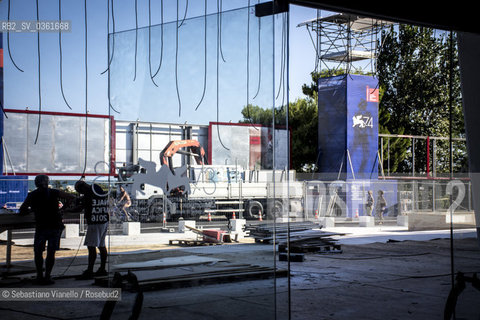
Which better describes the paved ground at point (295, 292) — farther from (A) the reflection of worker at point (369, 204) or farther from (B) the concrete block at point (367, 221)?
(A) the reflection of worker at point (369, 204)

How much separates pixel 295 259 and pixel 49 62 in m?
7.44

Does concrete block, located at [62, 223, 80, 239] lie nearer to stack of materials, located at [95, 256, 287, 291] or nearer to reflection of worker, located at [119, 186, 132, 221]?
reflection of worker, located at [119, 186, 132, 221]

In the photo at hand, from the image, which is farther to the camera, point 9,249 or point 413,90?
point 413,90

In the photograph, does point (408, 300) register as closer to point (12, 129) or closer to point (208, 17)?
point (208, 17)

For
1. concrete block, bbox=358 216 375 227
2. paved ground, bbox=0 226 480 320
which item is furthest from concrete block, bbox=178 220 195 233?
concrete block, bbox=358 216 375 227

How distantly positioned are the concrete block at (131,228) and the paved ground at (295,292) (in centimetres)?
13

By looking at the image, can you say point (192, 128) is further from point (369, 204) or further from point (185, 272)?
point (369, 204)

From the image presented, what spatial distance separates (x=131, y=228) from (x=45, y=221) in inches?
92.8

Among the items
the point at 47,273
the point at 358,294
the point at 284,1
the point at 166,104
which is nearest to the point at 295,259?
the point at 358,294

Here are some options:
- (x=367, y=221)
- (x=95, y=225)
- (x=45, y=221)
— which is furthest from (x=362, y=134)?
(x=45, y=221)

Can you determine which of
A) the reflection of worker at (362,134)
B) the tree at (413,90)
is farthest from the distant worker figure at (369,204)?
the tree at (413,90)

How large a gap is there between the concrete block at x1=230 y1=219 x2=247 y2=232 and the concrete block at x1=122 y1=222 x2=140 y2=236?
4.48ft

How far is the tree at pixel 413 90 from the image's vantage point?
123 ft

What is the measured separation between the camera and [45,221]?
877cm
